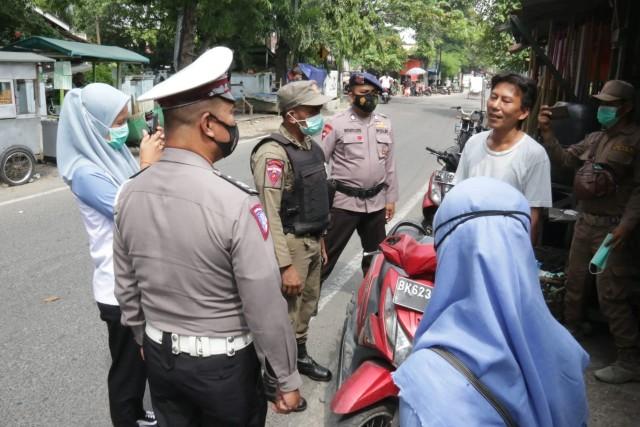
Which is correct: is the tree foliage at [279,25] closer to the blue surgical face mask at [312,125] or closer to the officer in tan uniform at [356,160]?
the officer in tan uniform at [356,160]

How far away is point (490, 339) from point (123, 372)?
181 cm

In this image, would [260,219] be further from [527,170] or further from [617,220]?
[617,220]

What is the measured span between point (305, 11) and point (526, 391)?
19486mm

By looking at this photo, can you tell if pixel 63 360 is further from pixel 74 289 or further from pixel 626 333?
pixel 626 333

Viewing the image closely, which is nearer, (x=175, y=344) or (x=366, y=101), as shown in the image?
(x=175, y=344)

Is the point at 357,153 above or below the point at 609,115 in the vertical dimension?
below

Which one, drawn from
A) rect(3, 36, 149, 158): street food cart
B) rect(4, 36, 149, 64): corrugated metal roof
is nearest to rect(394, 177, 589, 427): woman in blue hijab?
rect(3, 36, 149, 158): street food cart

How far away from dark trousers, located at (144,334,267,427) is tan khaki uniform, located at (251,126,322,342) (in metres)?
1.09

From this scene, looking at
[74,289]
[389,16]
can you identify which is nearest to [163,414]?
[74,289]

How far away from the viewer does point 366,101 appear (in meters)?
4.02

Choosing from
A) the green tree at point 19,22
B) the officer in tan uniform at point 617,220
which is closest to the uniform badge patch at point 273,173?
the officer in tan uniform at point 617,220

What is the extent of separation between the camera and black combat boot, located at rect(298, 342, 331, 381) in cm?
352

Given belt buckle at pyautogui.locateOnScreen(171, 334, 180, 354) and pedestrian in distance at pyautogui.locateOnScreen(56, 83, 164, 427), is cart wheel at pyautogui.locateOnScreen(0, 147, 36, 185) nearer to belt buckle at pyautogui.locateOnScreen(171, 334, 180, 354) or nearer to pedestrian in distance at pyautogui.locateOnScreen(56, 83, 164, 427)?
pedestrian in distance at pyautogui.locateOnScreen(56, 83, 164, 427)

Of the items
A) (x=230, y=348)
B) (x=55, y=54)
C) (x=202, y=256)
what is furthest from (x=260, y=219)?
(x=55, y=54)
